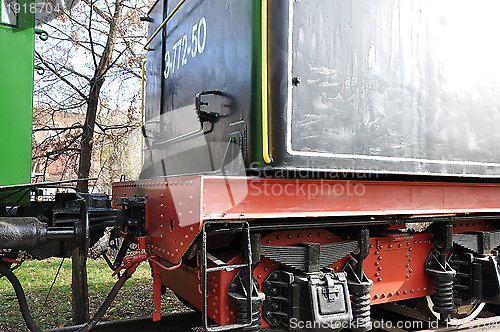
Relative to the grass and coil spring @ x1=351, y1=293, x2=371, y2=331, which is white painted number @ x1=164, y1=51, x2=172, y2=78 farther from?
the grass

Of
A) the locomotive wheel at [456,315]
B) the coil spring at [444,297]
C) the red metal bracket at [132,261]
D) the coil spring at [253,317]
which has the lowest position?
the locomotive wheel at [456,315]

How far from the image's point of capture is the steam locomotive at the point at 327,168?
2.42m

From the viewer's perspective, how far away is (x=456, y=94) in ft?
10.2

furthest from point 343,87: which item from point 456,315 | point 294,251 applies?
point 456,315

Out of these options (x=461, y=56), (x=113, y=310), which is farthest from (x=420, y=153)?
(x=113, y=310)

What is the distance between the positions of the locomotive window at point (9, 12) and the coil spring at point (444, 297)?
3.97 metres

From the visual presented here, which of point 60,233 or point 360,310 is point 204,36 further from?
point 360,310

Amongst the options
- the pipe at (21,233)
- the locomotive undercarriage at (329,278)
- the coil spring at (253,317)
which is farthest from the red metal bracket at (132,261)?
the coil spring at (253,317)

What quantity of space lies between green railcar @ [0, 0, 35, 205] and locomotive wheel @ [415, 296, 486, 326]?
3.59 meters

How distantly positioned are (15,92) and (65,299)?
14.9ft

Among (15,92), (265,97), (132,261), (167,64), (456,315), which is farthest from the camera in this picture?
(167,64)

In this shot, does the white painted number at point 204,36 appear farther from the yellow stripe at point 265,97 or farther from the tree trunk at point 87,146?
the tree trunk at point 87,146

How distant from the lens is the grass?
16.5 feet

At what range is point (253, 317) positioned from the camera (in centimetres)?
249
